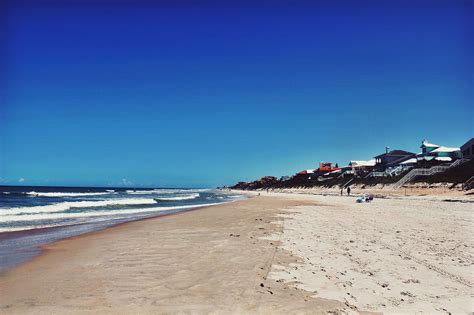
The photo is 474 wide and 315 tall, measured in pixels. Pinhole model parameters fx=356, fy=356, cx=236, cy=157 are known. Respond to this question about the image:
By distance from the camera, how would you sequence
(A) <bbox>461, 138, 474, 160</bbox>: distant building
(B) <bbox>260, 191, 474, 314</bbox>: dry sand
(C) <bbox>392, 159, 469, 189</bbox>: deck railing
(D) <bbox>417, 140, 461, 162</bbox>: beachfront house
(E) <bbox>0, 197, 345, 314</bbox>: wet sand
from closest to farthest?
1. (E) <bbox>0, 197, 345, 314</bbox>: wet sand
2. (B) <bbox>260, 191, 474, 314</bbox>: dry sand
3. (C) <bbox>392, 159, 469, 189</bbox>: deck railing
4. (A) <bbox>461, 138, 474, 160</bbox>: distant building
5. (D) <bbox>417, 140, 461, 162</bbox>: beachfront house

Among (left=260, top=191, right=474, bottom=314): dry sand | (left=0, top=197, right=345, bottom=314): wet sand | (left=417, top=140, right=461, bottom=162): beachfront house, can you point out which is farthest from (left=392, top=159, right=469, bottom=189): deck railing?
(left=0, top=197, right=345, bottom=314): wet sand

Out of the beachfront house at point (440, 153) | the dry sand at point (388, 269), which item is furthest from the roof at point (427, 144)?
the dry sand at point (388, 269)

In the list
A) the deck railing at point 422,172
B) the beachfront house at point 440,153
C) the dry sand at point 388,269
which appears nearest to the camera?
the dry sand at point 388,269

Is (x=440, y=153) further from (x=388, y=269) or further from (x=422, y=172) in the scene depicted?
(x=388, y=269)

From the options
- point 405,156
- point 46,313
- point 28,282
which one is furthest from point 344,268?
point 405,156

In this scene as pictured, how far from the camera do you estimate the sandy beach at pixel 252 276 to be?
496 centimetres

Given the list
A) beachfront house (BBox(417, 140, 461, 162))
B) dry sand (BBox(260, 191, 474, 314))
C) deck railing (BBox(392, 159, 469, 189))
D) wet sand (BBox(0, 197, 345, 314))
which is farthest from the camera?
beachfront house (BBox(417, 140, 461, 162))

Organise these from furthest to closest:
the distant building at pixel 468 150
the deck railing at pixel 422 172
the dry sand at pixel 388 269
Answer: the distant building at pixel 468 150
the deck railing at pixel 422 172
the dry sand at pixel 388 269

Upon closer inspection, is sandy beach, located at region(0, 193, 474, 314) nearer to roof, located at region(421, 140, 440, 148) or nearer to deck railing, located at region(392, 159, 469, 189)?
deck railing, located at region(392, 159, 469, 189)

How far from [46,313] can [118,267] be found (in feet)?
8.54

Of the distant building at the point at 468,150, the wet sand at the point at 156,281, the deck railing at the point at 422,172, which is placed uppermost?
the distant building at the point at 468,150

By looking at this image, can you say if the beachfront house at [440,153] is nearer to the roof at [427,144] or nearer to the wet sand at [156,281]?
the roof at [427,144]

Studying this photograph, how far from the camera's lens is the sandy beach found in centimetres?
496

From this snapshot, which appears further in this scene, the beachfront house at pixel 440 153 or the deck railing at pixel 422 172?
the beachfront house at pixel 440 153
